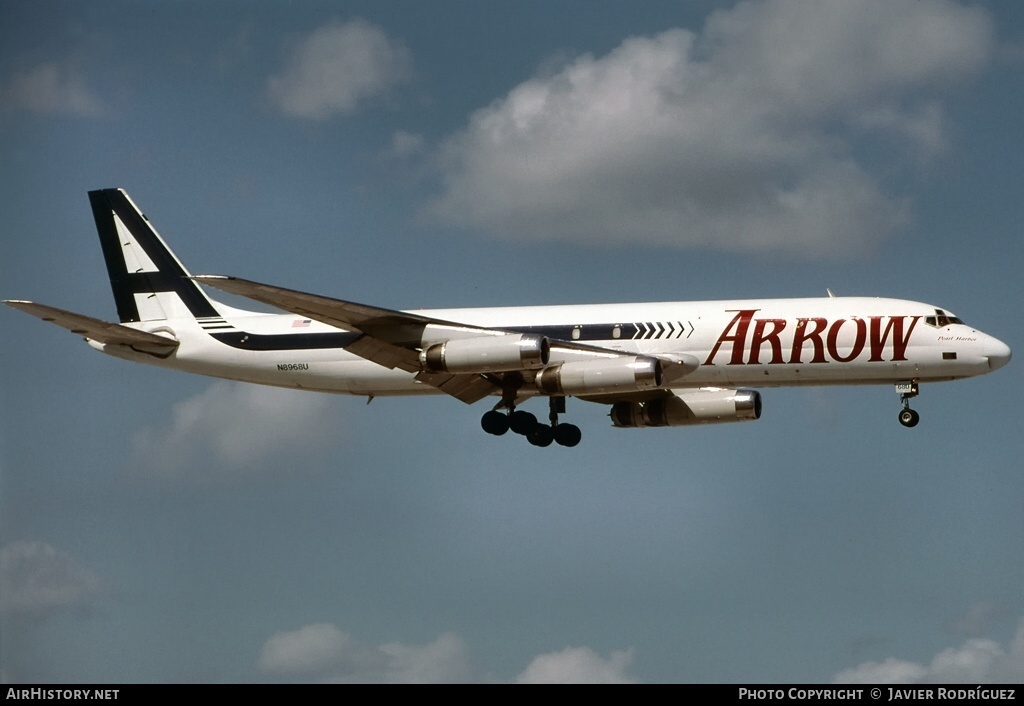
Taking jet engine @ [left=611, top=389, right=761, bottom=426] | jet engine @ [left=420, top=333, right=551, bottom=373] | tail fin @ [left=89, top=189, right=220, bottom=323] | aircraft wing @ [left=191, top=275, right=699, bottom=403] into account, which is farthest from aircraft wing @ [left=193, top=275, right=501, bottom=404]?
tail fin @ [left=89, top=189, right=220, bottom=323]

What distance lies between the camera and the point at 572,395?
53.3 meters

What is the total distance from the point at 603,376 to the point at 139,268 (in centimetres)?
2198

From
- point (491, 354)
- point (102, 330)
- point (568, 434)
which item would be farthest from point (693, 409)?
point (102, 330)

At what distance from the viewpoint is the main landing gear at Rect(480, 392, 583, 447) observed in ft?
187

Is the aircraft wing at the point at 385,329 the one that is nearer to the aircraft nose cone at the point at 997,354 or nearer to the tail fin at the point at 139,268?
the tail fin at the point at 139,268

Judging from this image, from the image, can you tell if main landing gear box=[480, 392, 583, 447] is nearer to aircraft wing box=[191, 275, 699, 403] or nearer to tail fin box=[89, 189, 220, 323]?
aircraft wing box=[191, 275, 699, 403]

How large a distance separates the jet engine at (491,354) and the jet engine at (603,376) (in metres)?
0.74

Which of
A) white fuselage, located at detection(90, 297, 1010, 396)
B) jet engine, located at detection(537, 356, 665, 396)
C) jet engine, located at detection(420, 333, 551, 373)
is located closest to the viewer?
jet engine, located at detection(537, 356, 665, 396)

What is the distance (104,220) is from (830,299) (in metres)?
30.6

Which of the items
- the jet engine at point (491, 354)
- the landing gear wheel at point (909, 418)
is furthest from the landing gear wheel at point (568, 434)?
the landing gear wheel at point (909, 418)

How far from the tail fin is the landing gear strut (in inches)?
497
